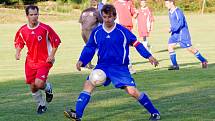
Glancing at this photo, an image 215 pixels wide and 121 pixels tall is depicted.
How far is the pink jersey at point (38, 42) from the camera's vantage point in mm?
10586

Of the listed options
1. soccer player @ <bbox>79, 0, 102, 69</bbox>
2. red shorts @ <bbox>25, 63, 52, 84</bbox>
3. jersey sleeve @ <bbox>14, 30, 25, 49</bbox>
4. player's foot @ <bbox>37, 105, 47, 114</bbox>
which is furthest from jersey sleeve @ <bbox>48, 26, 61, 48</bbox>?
soccer player @ <bbox>79, 0, 102, 69</bbox>

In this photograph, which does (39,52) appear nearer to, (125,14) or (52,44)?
(52,44)

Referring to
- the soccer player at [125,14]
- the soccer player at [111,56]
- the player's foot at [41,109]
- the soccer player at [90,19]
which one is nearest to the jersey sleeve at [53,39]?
the player's foot at [41,109]

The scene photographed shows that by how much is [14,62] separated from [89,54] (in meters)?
12.4

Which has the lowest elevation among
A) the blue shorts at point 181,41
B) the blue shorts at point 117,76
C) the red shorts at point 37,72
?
the blue shorts at point 181,41

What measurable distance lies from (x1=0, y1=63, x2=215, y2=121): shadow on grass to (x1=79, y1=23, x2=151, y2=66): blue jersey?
3.31 ft

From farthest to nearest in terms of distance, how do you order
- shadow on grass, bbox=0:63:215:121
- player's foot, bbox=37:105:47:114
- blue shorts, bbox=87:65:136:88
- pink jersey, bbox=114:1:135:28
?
pink jersey, bbox=114:1:135:28
player's foot, bbox=37:105:47:114
shadow on grass, bbox=0:63:215:121
blue shorts, bbox=87:65:136:88

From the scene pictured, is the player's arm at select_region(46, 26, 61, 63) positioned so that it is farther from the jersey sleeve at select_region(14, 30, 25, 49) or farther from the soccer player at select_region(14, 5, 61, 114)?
the jersey sleeve at select_region(14, 30, 25, 49)

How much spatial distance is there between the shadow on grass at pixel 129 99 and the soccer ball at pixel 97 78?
839 mm

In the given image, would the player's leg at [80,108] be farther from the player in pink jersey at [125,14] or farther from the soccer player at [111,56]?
the player in pink jersey at [125,14]

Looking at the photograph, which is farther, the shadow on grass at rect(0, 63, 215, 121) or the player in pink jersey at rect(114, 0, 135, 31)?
the player in pink jersey at rect(114, 0, 135, 31)

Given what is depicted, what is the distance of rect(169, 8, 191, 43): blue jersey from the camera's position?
16.7 metres

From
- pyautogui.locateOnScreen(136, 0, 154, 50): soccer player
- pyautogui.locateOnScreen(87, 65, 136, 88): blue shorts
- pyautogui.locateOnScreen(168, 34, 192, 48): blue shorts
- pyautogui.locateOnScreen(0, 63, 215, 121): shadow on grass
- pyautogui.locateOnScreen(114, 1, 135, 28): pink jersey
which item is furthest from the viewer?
pyautogui.locateOnScreen(136, 0, 154, 50): soccer player

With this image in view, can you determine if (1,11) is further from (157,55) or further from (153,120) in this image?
(153,120)
